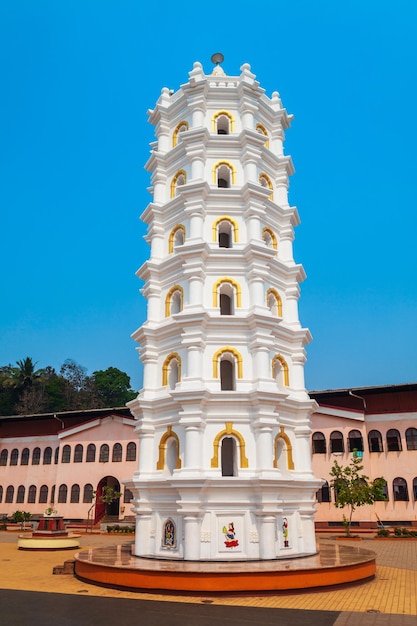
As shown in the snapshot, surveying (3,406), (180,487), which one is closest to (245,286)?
(180,487)

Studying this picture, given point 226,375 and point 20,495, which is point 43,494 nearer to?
point 20,495

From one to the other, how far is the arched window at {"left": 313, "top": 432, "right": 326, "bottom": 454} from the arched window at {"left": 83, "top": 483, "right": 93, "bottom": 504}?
18201 mm

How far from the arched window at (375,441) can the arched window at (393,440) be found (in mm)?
553

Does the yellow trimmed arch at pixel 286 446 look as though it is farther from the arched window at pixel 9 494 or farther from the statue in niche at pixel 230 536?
the arched window at pixel 9 494

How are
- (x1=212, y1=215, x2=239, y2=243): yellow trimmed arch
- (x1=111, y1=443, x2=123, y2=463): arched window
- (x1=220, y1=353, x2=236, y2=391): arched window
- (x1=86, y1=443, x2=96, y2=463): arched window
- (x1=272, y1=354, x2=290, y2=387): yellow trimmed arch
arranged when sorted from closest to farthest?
(x1=272, y1=354, x2=290, y2=387): yellow trimmed arch < (x1=212, y1=215, x2=239, y2=243): yellow trimmed arch < (x1=220, y1=353, x2=236, y2=391): arched window < (x1=111, y1=443, x2=123, y2=463): arched window < (x1=86, y1=443, x2=96, y2=463): arched window

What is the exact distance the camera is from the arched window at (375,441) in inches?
1460

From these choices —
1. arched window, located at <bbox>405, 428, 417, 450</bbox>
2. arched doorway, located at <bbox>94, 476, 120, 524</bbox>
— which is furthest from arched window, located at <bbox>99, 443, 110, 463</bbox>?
arched window, located at <bbox>405, 428, 417, 450</bbox>

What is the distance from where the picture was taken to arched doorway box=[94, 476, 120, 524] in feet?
136

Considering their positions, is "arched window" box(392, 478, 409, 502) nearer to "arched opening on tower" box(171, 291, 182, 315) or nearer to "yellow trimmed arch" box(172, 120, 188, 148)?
"arched opening on tower" box(171, 291, 182, 315)

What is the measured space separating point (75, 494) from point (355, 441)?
22824mm

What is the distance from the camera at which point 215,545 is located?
17.6m

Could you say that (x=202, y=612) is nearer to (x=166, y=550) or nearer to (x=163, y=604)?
(x=163, y=604)

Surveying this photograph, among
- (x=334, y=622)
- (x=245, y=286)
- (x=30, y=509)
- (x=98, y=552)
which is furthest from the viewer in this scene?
(x=30, y=509)

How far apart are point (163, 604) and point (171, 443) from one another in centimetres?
689
